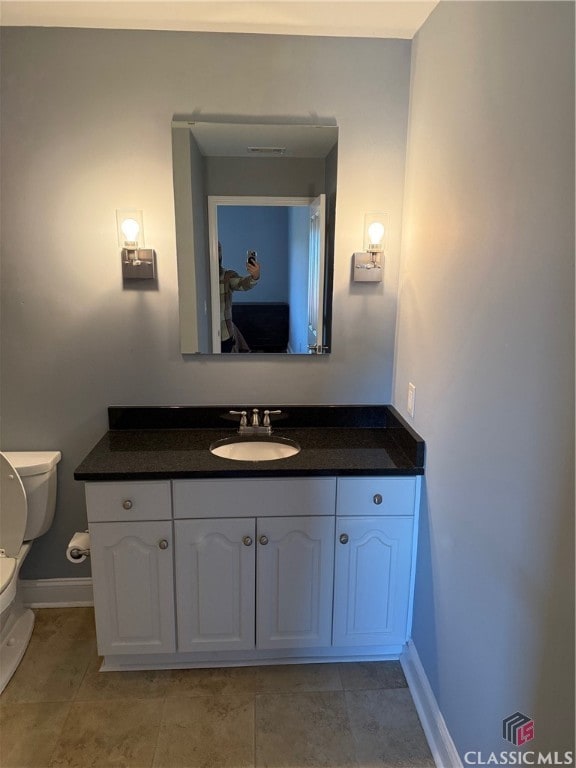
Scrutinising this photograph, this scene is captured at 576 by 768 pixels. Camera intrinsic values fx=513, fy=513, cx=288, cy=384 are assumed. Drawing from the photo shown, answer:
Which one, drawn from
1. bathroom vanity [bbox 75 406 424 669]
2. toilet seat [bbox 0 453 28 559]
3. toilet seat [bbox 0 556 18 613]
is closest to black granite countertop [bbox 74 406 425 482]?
bathroom vanity [bbox 75 406 424 669]

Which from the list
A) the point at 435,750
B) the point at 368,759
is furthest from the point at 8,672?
the point at 435,750

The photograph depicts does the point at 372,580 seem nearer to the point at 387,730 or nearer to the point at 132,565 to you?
the point at 387,730

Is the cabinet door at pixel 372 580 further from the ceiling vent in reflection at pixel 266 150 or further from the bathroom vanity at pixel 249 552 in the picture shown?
the ceiling vent in reflection at pixel 266 150

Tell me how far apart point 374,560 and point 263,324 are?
1034mm

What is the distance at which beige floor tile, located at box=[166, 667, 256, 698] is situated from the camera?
188 cm

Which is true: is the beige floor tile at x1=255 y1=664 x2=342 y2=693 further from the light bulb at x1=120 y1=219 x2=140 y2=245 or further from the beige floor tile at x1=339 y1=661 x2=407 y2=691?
the light bulb at x1=120 y1=219 x2=140 y2=245

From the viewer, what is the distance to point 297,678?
1941 mm

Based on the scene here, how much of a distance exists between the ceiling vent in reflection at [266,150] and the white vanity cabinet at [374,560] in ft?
4.25

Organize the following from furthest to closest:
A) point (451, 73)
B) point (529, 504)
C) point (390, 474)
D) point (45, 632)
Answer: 1. point (45, 632)
2. point (390, 474)
3. point (451, 73)
4. point (529, 504)

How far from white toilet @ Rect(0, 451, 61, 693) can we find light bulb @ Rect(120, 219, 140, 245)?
95cm

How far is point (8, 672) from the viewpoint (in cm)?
193

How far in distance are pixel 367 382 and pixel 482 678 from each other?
1.20 meters

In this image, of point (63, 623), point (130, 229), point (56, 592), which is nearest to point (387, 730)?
point (63, 623)

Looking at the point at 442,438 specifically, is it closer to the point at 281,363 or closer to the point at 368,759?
the point at 281,363
